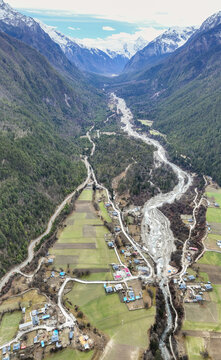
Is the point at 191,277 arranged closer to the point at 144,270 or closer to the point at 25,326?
the point at 144,270

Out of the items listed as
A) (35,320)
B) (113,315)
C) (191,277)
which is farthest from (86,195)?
(35,320)

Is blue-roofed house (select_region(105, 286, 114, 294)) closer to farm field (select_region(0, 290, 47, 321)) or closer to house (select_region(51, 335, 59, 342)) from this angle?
farm field (select_region(0, 290, 47, 321))

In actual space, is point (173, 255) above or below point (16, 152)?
below

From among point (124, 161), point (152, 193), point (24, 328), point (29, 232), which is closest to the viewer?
point (24, 328)

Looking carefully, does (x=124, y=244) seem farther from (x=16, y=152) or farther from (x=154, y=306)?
(x=16, y=152)

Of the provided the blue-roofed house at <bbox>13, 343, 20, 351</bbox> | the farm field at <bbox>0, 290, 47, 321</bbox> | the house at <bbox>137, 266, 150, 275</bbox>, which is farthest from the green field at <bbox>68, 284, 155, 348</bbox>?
the blue-roofed house at <bbox>13, 343, 20, 351</bbox>

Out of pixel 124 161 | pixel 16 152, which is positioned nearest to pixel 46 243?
pixel 16 152

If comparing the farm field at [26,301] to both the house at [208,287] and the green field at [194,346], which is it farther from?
the house at [208,287]
